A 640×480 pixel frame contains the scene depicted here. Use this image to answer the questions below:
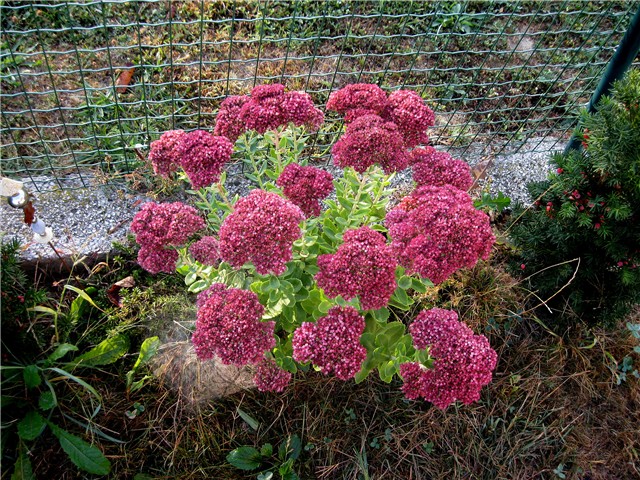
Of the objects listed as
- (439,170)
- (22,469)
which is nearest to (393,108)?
(439,170)

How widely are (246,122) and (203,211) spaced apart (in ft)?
3.90

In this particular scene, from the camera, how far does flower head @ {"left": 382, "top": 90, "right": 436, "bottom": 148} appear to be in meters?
2.40

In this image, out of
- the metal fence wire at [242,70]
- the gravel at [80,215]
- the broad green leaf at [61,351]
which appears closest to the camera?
the broad green leaf at [61,351]

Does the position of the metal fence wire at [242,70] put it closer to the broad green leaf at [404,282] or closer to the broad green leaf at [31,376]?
the broad green leaf at [31,376]

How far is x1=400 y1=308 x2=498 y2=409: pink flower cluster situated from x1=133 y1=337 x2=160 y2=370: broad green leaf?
1.31 metres

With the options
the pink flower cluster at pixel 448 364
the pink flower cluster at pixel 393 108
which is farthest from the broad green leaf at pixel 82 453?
the pink flower cluster at pixel 393 108

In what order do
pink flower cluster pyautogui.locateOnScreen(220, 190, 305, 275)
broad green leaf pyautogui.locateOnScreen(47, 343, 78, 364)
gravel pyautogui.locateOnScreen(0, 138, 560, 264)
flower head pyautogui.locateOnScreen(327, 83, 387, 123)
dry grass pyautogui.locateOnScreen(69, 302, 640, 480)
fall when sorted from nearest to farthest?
pink flower cluster pyautogui.locateOnScreen(220, 190, 305, 275) < flower head pyautogui.locateOnScreen(327, 83, 387, 123) < broad green leaf pyautogui.locateOnScreen(47, 343, 78, 364) < dry grass pyautogui.locateOnScreen(69, 302, 640, 480) < gravel pyautogui.locateOnScreen(0, 138, 560, 264)

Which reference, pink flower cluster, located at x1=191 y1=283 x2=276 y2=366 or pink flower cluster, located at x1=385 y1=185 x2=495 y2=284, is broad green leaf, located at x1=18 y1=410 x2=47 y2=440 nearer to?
pink flower cluster, located at x1=191 y1=283 x2=276 y2=366

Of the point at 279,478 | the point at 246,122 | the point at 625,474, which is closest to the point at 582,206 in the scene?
the point at 625,474

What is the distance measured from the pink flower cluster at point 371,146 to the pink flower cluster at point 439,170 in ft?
0.50

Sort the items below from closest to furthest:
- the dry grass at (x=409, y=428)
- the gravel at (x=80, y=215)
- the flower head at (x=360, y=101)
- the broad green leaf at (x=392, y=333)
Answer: the flower head at (x=360, y=101) → the broad green leaf at (x=392, y=333) → the dry grass at (x=409, y=428) → the gravel at (x=80, y=215)

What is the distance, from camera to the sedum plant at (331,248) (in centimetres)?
202

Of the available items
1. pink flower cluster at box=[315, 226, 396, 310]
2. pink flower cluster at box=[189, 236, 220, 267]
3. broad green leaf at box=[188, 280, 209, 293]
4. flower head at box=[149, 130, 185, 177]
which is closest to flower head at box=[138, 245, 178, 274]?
pink flower cluster at box=[189, 236, 220, 267]

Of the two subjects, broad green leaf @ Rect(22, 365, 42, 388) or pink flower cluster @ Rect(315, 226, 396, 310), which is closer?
pink flower cluster @ Rect(315, 226, 396, 310)
